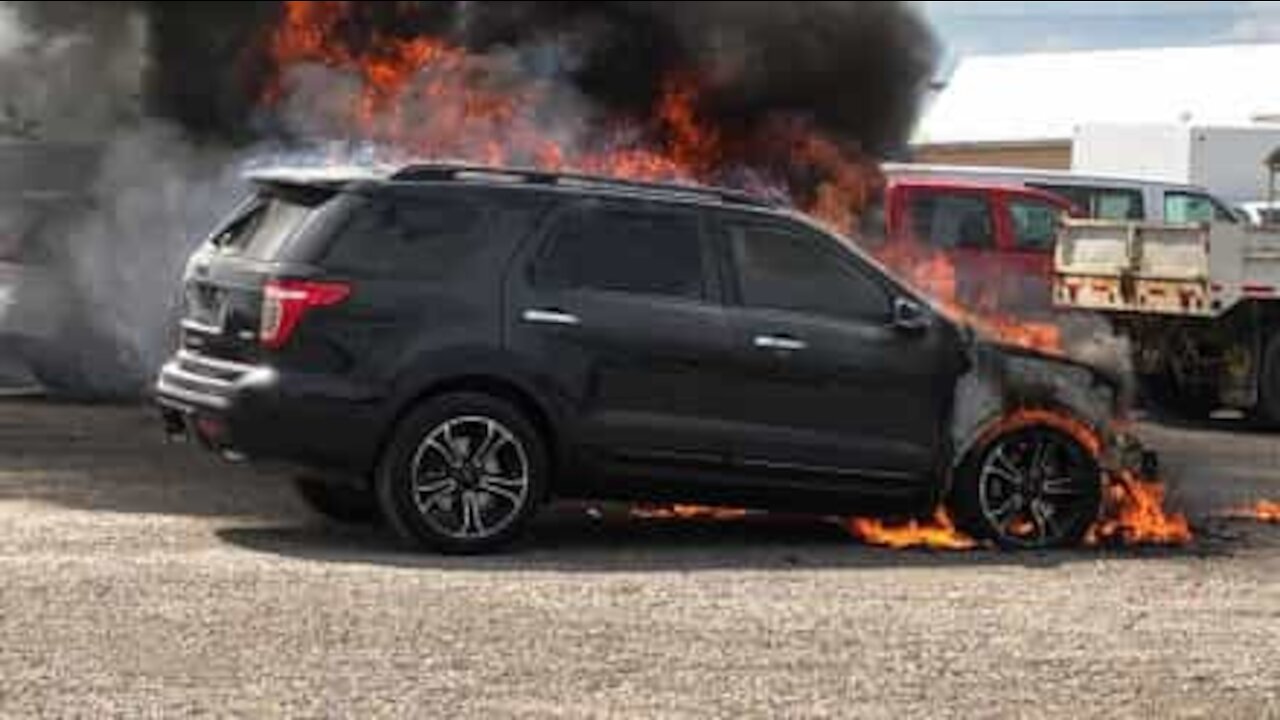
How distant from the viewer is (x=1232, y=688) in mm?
7379

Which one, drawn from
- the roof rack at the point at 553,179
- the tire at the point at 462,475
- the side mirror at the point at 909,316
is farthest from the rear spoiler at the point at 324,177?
the side mirror at the point at 909,316

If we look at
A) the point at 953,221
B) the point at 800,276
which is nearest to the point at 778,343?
the point at 800,276

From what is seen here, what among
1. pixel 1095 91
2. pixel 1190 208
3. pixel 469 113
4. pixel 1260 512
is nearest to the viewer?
pixel 1260 512

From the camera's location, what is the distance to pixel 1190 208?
775 inches

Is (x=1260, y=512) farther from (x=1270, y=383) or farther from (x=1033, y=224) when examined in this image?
(x=1033, y=224)

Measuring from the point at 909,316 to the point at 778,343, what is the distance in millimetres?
641

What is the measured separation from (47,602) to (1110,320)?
1099 cm

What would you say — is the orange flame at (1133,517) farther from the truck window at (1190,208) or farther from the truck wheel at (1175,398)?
the truck window at (1190,208)

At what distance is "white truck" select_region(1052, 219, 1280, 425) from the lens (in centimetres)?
1672

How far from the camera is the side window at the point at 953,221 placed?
57.7ft

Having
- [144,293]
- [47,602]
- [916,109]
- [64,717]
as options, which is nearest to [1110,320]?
[916,109]

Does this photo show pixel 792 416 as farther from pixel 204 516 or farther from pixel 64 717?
pixel 64 717

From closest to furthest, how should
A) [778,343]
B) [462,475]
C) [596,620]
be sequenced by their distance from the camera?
[596,620]
[462,475]
[778,343]

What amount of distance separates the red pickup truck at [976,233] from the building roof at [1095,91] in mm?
20334
